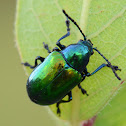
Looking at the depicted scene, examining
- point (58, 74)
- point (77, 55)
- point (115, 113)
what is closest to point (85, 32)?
point (77, 55)

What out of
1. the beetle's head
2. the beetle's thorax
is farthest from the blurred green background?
the beetle's head

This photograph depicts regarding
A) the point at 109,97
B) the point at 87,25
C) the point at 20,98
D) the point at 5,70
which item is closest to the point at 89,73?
the point at 109,97

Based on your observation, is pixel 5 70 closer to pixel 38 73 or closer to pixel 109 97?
pixel 38 73

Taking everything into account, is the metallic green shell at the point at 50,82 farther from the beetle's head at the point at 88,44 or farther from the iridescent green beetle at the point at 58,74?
the beetle's head at the point at 88,44

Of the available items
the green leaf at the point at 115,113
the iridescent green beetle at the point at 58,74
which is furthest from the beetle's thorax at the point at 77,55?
the green leaf at the point at 115,113

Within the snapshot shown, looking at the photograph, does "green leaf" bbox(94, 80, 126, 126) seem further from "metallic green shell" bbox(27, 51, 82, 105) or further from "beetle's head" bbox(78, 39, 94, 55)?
"beetle's head" bbox(78, 39, 94, 55)

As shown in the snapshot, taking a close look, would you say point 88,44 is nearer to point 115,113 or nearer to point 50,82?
point 50,82
